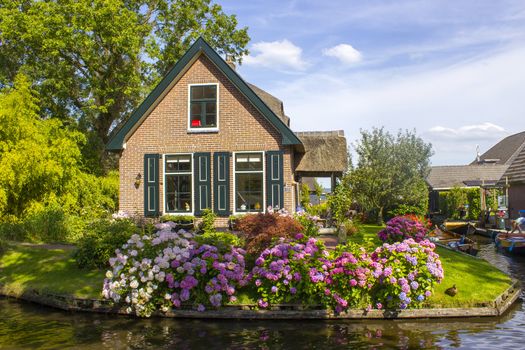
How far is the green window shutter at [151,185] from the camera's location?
64.0ft

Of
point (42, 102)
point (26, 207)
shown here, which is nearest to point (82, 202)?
point (26, 207)

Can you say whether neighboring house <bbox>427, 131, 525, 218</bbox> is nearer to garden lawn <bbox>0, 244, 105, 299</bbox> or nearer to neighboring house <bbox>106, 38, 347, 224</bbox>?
neighboring house <bbox>106, 38, 347, 224</bbox>

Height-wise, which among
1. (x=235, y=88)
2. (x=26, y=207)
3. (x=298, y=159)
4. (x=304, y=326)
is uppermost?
(x=235, y=88)

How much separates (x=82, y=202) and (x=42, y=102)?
29.2 ft

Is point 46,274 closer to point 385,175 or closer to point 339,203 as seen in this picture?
point 339,203

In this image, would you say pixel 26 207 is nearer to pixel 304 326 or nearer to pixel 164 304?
pixel 164 304

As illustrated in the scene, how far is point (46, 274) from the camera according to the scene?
1301 centimetres

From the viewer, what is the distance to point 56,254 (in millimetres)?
14734

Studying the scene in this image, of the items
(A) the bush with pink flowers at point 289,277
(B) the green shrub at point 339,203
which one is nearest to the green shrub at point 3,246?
(A) the bush with pink flowers at point 289,277

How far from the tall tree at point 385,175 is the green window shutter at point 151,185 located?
11565 millimetres

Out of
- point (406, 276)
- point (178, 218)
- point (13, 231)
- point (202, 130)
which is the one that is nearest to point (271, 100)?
point (202, 130)

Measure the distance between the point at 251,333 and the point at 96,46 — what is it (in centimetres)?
2490

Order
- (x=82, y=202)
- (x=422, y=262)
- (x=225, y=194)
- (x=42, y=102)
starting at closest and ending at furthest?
(x=422, y=262) → (x=225, y=194) → (x=82, y=202) → (x=42, y=102)

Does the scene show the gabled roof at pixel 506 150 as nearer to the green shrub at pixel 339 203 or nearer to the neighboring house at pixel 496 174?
the neighboring house at pixel 496 174
